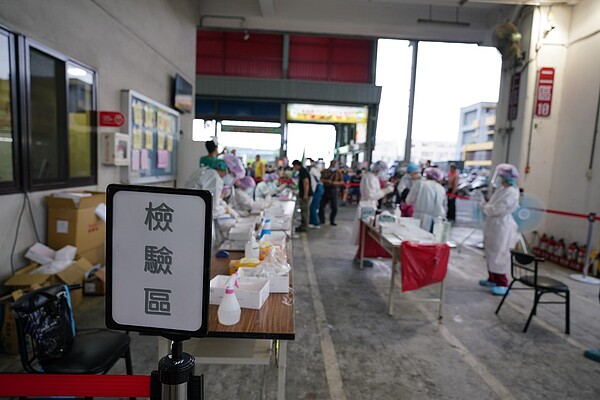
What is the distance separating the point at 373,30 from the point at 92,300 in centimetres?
803

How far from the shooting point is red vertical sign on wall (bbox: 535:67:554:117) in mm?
6707

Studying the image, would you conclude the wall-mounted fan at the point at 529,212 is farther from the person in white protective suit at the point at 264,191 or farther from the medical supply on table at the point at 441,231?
the person in white protective suit at the point at 264,191

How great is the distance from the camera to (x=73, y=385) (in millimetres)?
1335

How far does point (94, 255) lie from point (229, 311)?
3126mm

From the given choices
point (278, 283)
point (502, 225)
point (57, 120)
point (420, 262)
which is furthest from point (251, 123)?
point (278, 283)

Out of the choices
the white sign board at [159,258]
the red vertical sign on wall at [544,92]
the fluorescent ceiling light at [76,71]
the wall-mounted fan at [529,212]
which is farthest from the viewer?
the wall-mounted fan at [529,212]

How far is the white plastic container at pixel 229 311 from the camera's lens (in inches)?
69.2

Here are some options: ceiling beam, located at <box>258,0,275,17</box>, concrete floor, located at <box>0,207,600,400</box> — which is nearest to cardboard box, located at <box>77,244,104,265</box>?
concrete floor, located at <box>0,207,600,400</box>

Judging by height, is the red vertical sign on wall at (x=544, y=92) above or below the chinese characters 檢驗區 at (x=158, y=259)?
above

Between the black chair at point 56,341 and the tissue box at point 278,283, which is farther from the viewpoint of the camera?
the tissue box at point 278,283

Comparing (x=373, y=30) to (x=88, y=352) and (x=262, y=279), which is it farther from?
(x=88, y=352)

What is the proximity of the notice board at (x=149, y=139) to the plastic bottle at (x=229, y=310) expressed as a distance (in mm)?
4193

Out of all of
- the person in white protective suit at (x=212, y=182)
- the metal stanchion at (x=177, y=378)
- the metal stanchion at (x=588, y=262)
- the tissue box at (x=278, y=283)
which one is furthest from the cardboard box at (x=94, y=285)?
the metal stanchion at (x=588, y=262)

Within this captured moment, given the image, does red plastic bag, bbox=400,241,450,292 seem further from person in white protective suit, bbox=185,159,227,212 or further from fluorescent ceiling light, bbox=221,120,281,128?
fluorescent ceiling light, bbox=221,120,281,128
